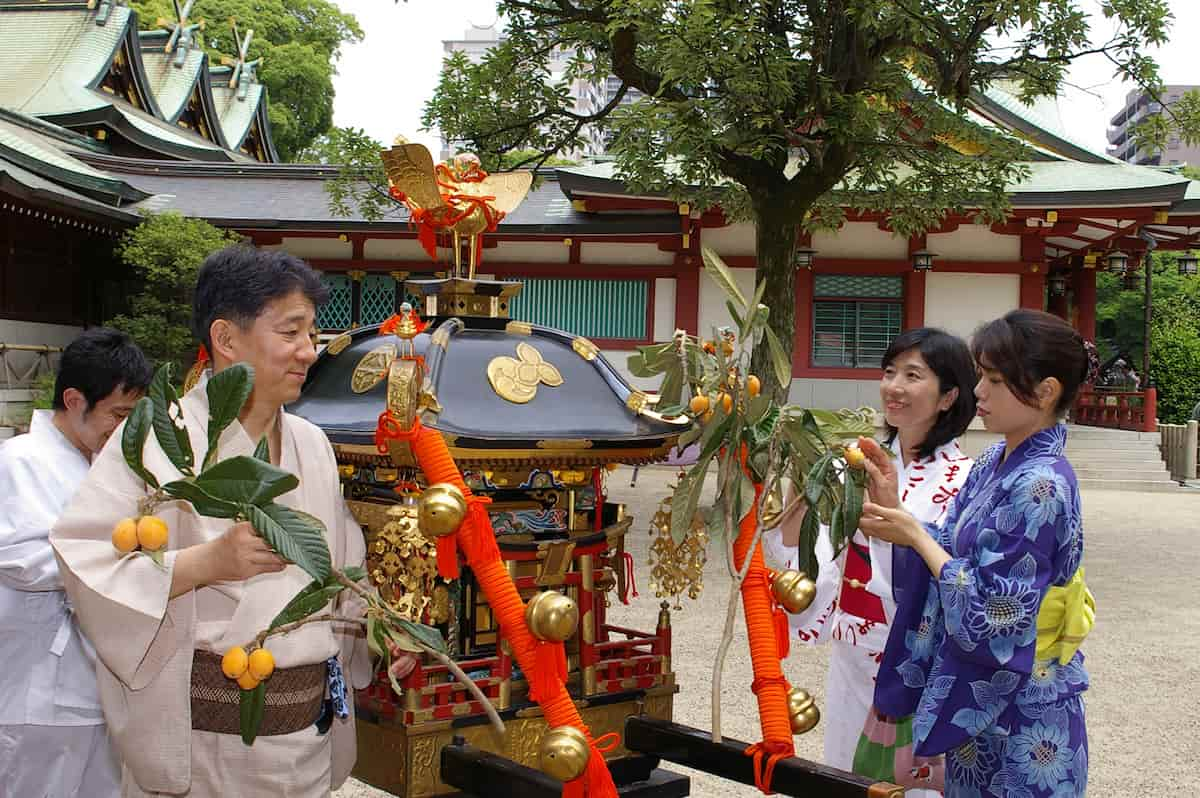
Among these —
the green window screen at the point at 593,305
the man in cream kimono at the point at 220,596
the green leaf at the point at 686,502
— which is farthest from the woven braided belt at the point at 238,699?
the green window screen at the point at 593,305

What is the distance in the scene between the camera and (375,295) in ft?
53.4

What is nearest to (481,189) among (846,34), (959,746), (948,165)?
(959,746)

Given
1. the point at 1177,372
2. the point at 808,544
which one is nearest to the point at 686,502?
the point at 808,544

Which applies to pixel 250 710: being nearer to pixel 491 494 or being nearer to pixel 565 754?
pixel 565 754

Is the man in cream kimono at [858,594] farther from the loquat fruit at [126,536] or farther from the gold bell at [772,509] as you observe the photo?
the loquat fruit at [126,536]

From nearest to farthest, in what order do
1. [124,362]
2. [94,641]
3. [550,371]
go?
[94,641], [124,362], [550,371]

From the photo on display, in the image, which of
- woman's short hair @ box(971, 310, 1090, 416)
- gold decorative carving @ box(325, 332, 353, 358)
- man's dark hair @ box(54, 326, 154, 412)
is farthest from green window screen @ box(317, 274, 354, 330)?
woman's short hair @ box(971, 310, 1090, 416)

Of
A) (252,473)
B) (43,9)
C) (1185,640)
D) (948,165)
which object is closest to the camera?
(252,473)

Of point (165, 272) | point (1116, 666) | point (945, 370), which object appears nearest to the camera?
point (945, 370)

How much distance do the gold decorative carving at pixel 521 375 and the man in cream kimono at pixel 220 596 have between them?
0.59m

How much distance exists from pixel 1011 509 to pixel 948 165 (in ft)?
24.7

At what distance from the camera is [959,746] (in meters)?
2.49

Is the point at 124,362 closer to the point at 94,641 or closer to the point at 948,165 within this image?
the point at 94,641

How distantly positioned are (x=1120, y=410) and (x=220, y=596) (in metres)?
19.4
